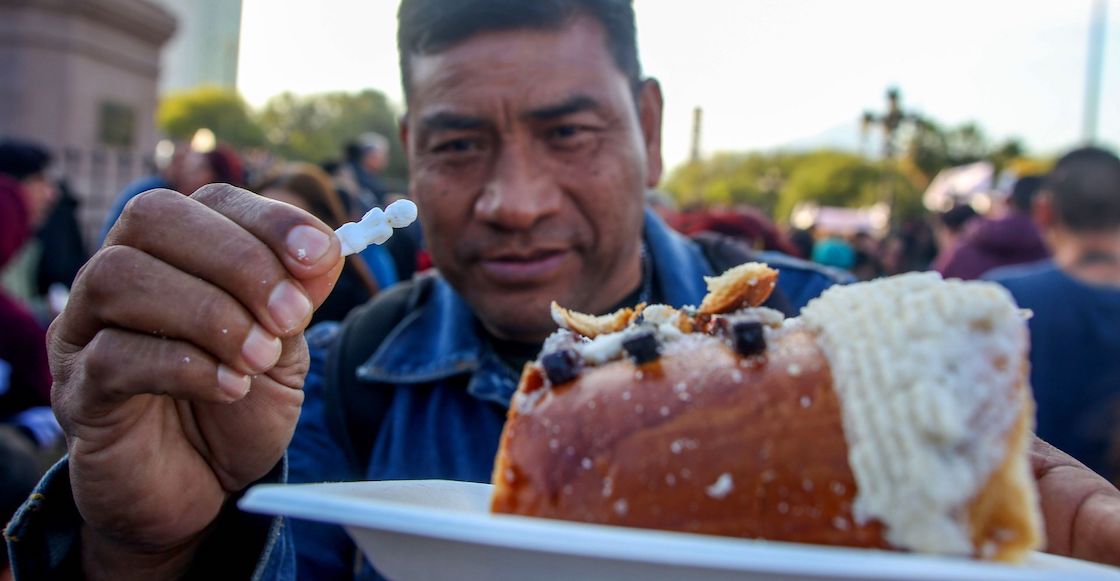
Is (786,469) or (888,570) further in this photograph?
(786,469)

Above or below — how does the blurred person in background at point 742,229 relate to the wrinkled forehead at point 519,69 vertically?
below

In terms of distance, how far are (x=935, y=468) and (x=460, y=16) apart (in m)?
2.00

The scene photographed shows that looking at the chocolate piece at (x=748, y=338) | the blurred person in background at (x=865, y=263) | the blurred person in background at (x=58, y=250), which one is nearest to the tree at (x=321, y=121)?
the blurred person in background at (x=865, y=263)

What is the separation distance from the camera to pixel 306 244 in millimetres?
1344

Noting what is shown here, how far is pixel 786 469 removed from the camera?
3.70ft

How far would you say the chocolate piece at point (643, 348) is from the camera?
127 centimetres

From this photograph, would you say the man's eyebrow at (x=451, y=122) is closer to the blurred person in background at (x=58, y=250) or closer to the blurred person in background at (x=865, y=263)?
the blurred person in background at (x=58, y=250)

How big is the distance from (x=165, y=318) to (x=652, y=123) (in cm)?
214

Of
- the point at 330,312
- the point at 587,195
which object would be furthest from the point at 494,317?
the point at 330,312

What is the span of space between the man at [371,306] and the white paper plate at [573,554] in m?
0.51

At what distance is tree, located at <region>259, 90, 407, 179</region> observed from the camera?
70.3m

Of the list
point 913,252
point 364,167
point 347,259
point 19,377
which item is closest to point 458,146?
point 347,259

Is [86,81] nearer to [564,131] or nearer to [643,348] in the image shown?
[564,131]

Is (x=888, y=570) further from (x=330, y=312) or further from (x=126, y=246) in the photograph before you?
(x=330, y=312)
